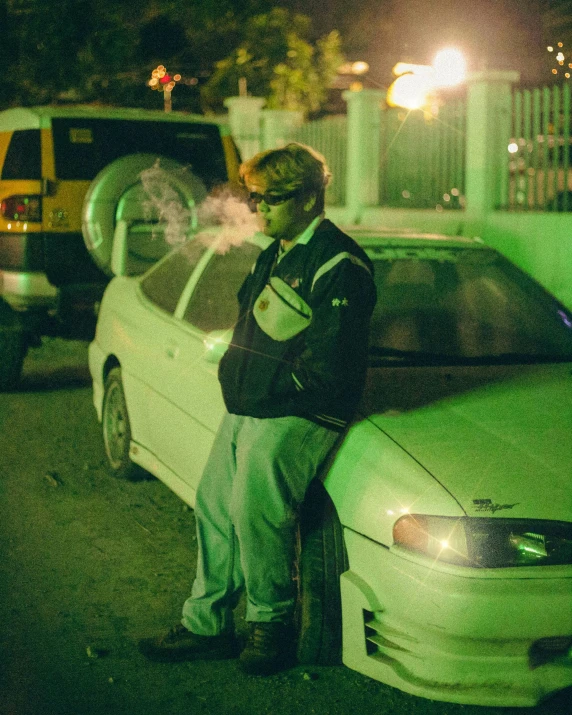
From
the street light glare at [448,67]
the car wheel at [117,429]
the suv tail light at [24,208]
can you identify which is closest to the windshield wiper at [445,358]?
the car wheel at [117,429]

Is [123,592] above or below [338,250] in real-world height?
below

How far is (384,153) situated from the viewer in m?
11.3

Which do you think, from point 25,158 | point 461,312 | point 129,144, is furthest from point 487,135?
point 461,312

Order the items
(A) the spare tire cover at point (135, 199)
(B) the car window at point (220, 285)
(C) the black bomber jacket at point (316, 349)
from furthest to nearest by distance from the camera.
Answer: (A) the spare tire cover at point (135, 199) → (B) the car window at point (220, 285) → (C) the black bomber jacket at point (316, 349)

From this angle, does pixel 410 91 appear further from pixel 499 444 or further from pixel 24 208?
pixel 499 444

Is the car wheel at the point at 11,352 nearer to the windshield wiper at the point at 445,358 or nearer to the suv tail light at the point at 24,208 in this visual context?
the suv tail light at the point at 24,208

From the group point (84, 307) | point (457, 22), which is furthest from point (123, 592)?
point (457, 22)

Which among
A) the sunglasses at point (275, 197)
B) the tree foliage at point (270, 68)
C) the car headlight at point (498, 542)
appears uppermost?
the tree foliage at point (270, 68)

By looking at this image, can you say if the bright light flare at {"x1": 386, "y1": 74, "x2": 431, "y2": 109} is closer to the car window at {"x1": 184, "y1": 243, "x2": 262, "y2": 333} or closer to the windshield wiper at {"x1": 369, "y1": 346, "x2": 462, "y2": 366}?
the car window at {"x1": 184, "y1": 243, "x2": 262, "y2": 333}

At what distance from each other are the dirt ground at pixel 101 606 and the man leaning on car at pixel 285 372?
0.21m

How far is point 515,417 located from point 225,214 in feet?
15.7

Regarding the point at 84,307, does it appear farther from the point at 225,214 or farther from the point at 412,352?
the point at 412,352

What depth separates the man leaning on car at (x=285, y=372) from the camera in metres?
3.51

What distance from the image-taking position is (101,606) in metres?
4.44
